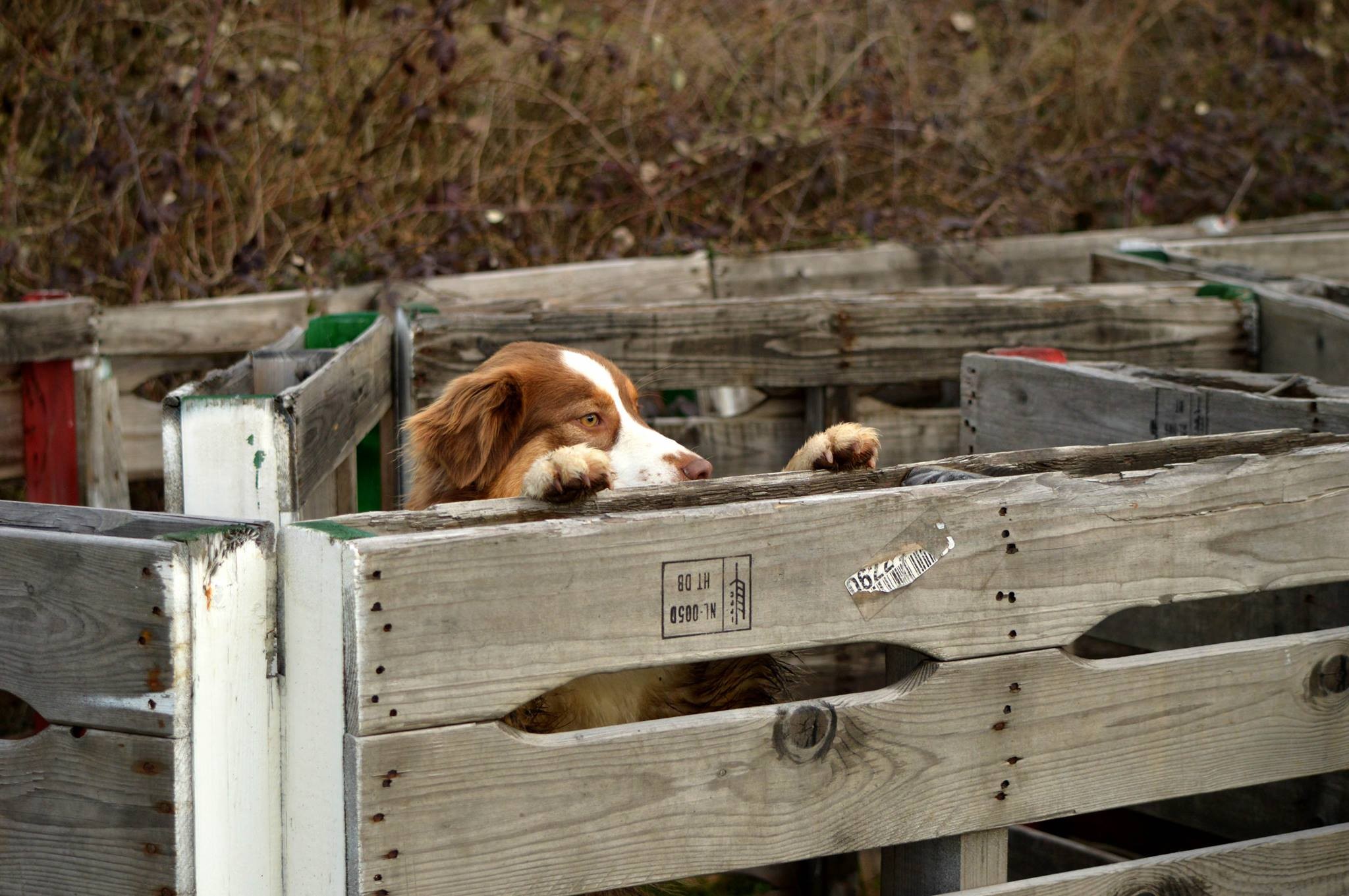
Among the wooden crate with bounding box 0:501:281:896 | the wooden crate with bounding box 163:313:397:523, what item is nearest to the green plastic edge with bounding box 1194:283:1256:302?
the wooden crate with bounding box 163:313:397:523

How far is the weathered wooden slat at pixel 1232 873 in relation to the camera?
2266mm

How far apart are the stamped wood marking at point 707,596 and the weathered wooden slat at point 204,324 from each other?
311 cm

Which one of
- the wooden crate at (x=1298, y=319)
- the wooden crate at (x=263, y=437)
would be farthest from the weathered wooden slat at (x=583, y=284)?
the wooden crate at (x=1298, y=319)

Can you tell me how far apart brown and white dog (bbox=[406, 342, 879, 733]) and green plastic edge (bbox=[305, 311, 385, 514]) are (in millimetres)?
547

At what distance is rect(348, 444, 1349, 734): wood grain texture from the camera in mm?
1794

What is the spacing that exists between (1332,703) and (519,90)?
600cm

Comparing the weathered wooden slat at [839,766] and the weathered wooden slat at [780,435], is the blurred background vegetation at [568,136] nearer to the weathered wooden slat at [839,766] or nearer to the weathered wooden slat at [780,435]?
the weathered wooden slat at [780,435]

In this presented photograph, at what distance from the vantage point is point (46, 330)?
418cm

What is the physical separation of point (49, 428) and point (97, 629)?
9.05ft

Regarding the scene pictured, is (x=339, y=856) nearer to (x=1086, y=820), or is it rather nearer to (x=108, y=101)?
(x=1086, y=820)

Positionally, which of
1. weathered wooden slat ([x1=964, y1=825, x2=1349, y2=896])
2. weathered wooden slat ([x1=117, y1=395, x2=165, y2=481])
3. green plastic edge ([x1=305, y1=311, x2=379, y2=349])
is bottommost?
weathered wooden slat ([x1=964, y1=825, x2=1349, y2=896])

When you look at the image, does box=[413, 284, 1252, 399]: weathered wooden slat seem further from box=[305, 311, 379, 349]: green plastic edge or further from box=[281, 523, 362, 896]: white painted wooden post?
box=[281, 523, 362, 896]: white painted wooden post

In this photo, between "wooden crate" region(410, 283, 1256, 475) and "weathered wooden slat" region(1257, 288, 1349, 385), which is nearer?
"weathered wooden slat" region(1257, 288, 1349, 385)

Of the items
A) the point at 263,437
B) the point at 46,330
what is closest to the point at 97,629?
the point at 263,437
